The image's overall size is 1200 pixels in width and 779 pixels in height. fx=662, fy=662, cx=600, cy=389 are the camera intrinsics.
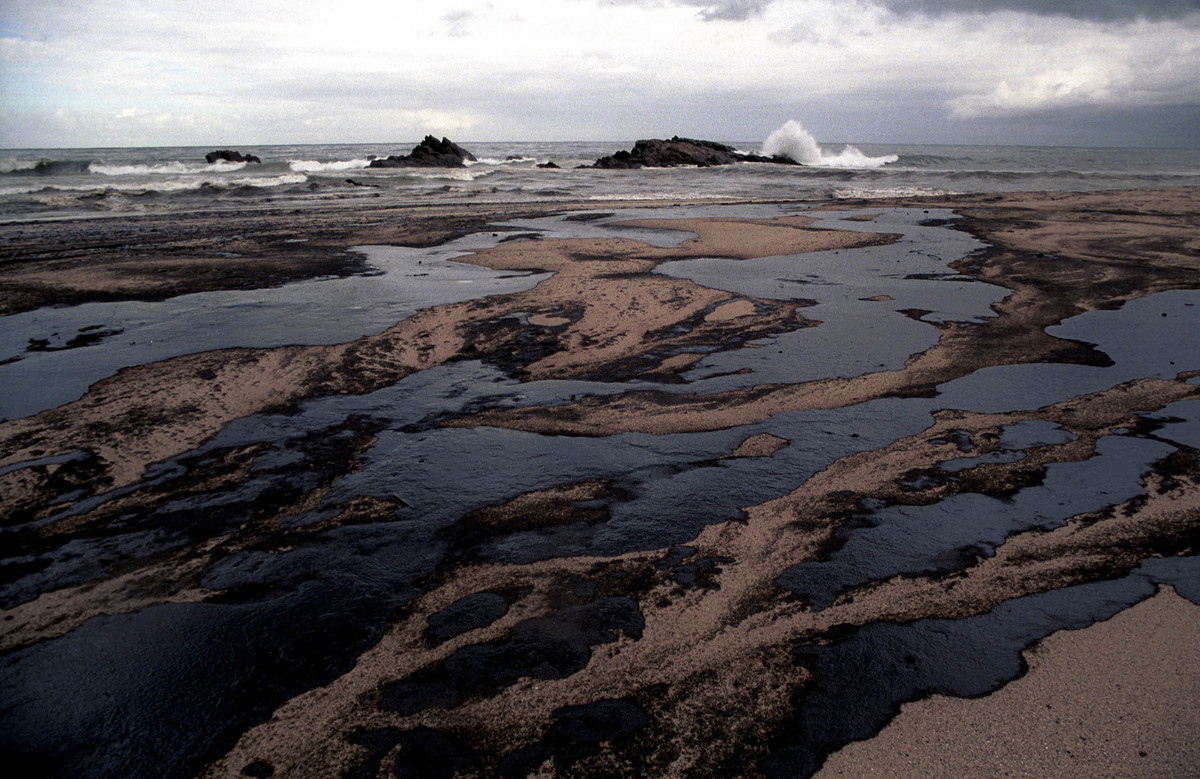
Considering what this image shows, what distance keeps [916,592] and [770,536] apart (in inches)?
26.6

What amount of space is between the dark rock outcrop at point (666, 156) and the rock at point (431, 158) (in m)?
10.6

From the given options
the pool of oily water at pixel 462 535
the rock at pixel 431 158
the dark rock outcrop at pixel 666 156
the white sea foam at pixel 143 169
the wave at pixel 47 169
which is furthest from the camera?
the rock at pixel 431 158

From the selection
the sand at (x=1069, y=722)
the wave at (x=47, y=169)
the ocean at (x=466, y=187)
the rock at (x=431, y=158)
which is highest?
the rock at (x=431, y=158)

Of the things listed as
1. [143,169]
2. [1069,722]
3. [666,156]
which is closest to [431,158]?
[666,156]

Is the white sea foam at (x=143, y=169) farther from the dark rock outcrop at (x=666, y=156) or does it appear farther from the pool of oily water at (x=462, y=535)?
the pool of oily water at (x=462, y=535)

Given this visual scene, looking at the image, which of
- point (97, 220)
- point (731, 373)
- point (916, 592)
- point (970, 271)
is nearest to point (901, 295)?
point (970, 271)

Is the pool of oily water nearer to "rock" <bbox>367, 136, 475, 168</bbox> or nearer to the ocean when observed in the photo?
the ocean

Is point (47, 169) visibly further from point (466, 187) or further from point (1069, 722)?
point (1069, 722)

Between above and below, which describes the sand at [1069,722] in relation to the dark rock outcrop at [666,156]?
below

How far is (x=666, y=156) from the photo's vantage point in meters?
46.6

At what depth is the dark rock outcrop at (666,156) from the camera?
149 feet

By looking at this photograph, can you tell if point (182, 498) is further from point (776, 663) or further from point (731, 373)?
point (731, 373)

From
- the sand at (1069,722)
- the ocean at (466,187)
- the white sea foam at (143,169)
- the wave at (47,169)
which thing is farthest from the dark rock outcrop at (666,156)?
the sand at (1069,722)

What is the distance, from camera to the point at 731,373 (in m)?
5.43
